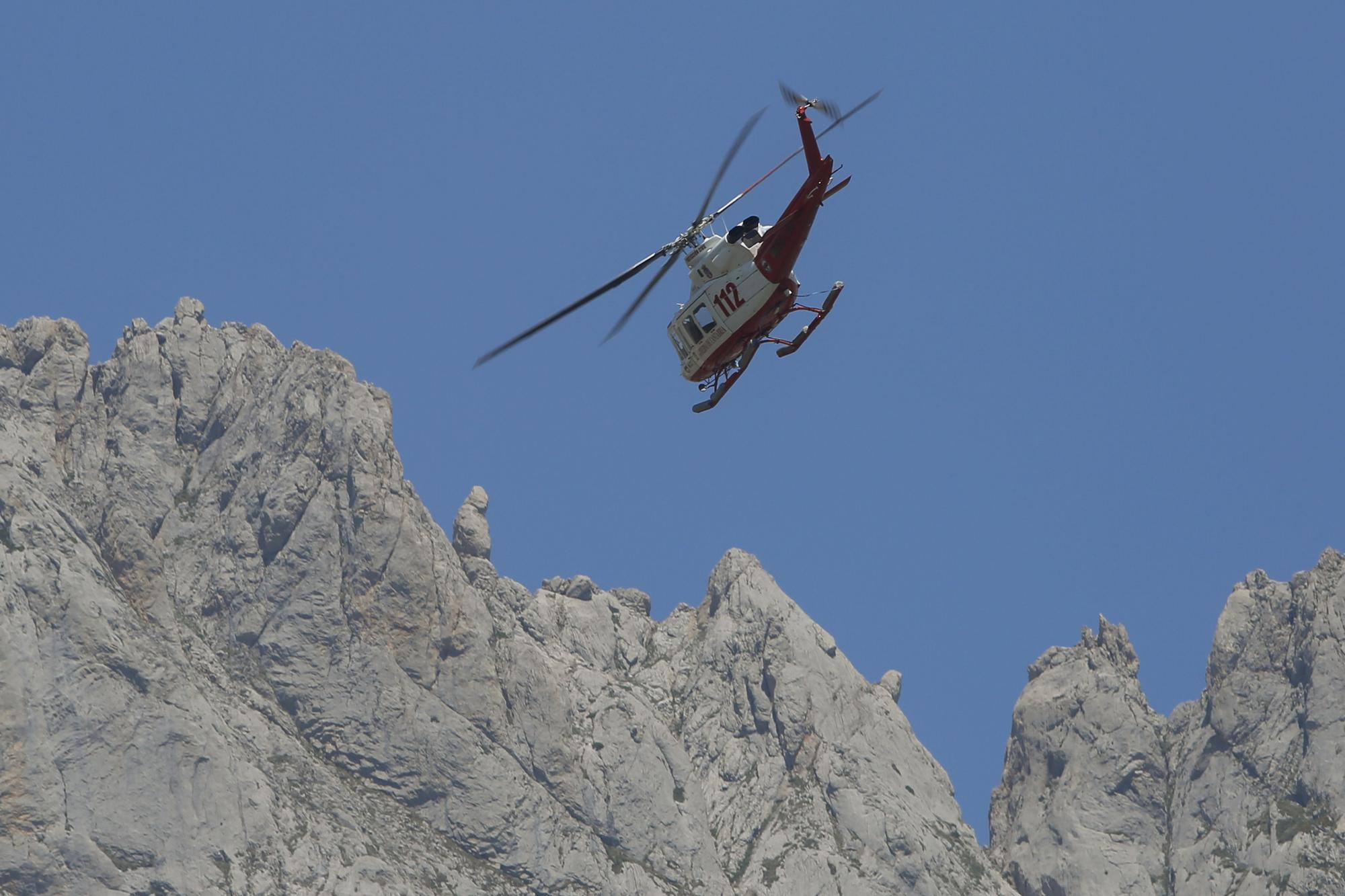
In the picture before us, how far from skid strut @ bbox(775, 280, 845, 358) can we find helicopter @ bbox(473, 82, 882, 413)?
2 centimetres

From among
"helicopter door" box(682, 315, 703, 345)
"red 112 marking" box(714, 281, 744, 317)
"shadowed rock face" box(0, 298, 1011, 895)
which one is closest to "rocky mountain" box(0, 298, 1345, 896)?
"shadowed rock face" box(0, 298, 1011, 895)

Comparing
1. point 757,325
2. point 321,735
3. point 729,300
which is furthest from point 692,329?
point 321,735

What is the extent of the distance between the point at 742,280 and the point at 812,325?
3138 mm

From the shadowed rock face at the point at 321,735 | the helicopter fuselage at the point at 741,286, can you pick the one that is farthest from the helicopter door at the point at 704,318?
the shadowed rock face at the point at 321,735

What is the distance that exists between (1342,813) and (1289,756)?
10.2 m

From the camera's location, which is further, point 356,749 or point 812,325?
point 356,749

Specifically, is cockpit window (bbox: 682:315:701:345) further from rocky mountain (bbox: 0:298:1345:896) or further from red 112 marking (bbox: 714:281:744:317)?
rocky mountain (bbox: 0:298:1345:896)

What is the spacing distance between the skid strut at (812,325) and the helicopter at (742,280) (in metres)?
0.02

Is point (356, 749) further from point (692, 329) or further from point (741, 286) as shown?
point (741, 286)

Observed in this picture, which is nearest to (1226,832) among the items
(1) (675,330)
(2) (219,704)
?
(2) (219,704)

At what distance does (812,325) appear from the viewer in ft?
254

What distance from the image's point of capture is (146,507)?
199m

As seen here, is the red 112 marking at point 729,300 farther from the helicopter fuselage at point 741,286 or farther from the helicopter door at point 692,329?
the helicopter door at point 692,329

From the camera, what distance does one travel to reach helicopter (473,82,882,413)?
75.4 m
